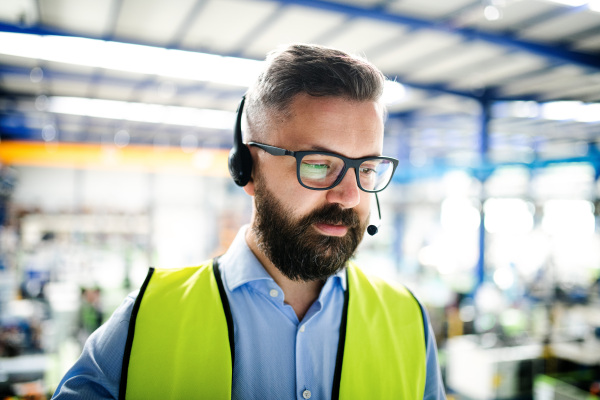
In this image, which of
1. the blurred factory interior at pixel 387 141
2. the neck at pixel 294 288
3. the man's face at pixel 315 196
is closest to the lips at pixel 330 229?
the man's face at pixel 315 196

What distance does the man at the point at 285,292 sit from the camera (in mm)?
1199

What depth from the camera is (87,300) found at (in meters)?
7.68

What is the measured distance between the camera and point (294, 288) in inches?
55.3

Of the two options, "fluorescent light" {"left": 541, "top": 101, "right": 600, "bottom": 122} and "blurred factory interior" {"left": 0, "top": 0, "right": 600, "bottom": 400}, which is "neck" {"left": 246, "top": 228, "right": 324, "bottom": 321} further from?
"fluorescent light" {"left": 541, "top": 101, "right": 600, "bottom": 122}

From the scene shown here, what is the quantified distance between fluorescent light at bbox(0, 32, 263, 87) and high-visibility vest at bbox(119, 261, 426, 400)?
3780 mm

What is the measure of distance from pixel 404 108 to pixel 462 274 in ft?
21.9

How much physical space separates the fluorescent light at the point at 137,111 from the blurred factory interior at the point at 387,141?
0.08 meters

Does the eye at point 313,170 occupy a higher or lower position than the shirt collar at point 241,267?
higher

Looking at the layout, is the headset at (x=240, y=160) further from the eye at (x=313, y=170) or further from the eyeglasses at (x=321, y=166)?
the eye at (x=313, y=170)

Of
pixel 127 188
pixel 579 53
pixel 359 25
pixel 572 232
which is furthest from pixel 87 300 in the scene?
pixel 572 232

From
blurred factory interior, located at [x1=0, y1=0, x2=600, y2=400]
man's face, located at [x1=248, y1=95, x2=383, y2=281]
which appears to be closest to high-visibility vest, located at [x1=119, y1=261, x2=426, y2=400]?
man's face, located at [x1=248, y1=95, x2=383, y2=281]

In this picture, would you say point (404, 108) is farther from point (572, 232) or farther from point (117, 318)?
point (117, 318)

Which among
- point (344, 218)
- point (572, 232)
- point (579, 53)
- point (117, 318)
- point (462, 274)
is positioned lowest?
point (462, 274)

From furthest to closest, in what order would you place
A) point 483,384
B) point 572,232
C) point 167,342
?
point 572,232 < point 483,384 < point 167,342
